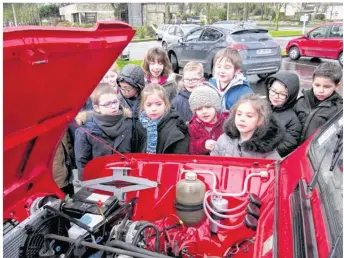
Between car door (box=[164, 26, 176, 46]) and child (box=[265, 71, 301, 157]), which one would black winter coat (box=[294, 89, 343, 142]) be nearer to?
child (box=[265, 71, 301, 157])

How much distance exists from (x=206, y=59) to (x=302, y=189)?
1023 cm

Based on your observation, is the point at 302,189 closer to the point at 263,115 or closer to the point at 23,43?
the point at 263,115

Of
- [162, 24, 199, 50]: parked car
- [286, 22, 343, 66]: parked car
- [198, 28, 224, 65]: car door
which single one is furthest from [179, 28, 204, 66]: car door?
[286, 22, 343, 66]: parked car

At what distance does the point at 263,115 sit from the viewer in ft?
7.60

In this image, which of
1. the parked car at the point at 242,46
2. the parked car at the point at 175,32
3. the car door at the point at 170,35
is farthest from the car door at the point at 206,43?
the car door at the point at 170,35

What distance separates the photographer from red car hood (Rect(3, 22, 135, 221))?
1.34 m

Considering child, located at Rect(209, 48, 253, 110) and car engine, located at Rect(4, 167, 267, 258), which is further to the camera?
child, located at Rect(209, 48, 253, 110)

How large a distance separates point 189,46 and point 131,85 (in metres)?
9.22

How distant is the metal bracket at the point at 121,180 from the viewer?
6.91 feet

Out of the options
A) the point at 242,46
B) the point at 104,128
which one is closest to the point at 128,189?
the point at 104,128

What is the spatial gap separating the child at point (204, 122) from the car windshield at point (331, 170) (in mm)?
947

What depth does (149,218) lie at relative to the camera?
2.11m

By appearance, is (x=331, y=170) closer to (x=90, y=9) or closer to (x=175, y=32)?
(x=175, y=32)

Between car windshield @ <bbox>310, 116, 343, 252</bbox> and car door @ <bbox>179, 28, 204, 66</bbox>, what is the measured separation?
1035 cm
